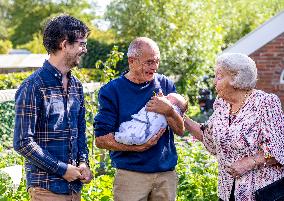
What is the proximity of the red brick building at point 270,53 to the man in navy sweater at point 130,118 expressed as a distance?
735 centimetres

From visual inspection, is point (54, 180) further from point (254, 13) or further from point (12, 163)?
point (254, 13)

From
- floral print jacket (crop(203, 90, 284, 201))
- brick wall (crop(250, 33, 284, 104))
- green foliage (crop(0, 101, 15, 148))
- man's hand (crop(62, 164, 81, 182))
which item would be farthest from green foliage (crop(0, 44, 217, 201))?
green foliage (crop(0, 101, 15, 148))

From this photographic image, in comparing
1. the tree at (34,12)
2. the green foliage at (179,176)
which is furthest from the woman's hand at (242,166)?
the tree at (34,12)

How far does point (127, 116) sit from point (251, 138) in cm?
83

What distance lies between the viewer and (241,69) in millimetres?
3674

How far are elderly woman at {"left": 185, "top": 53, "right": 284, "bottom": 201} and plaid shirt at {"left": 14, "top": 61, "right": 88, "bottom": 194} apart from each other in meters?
0.97

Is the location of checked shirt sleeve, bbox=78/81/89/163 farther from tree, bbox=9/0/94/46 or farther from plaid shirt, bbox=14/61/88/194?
tree, bbox=9/0/94/46

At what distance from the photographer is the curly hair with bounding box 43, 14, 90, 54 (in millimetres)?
3395

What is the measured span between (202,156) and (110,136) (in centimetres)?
351

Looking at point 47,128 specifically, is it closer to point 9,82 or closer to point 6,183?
point 6,183

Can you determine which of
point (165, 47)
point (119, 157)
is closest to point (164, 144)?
point (119, 157)

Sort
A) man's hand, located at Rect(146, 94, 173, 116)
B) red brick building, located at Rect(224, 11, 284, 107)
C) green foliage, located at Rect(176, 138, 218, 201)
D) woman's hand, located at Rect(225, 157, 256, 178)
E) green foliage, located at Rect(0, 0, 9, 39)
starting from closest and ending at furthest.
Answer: woman's hand, located at Rect(225, 157, 256, 178) → man's hand, located at Rect(146, 94, 173, 116) → green foliage, located at Rect(176, 138, 218, 201) → red brick building, located at Rect(224, 11, 284, 107) → green foliage, located at Rect(0, 0, 9, 39)

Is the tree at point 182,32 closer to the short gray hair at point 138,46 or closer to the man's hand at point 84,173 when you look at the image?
the short gray hair at point 138,46

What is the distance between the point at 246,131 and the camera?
3.63m
